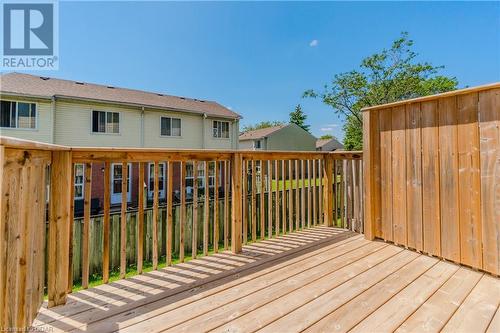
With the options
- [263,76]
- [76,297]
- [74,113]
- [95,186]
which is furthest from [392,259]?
[263,76]

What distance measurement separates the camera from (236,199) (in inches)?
131

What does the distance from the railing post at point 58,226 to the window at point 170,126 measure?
37.7 ft

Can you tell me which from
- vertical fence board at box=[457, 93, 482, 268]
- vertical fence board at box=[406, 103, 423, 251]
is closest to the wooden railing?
vertical fence board at box=[406, 103, 423, 251]

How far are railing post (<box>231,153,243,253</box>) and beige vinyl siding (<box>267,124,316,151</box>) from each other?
65.2 ft

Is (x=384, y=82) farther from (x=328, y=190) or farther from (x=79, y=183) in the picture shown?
(x=79, y=183)

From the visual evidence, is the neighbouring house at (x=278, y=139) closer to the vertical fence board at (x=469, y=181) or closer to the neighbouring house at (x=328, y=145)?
the neighbouring house at (x=328, y=145)

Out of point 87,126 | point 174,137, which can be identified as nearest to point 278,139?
point 174,137

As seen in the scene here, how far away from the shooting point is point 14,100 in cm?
946

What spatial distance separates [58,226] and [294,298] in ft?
6.63

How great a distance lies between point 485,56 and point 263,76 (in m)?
13.6

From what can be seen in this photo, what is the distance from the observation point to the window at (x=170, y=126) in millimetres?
13141

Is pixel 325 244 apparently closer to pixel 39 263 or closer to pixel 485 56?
pixel 39 263

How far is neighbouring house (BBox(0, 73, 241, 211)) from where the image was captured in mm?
9695

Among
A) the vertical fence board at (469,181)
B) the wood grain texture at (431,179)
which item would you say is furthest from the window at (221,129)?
the vertical fence board at (469,181)
